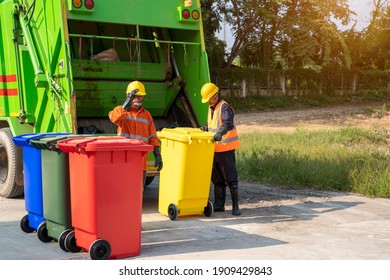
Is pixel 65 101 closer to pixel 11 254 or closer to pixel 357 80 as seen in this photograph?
pixel 11 254

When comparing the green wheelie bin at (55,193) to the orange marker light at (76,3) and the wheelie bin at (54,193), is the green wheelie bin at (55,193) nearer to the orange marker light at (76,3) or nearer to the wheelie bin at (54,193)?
the wheelie bin at (54,193)

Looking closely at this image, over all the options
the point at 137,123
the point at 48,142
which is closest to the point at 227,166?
the point at 137,123

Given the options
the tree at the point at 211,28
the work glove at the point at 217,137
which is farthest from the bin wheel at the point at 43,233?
the tree at the point at 211,28

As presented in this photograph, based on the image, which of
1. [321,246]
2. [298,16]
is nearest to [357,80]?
[298,16]

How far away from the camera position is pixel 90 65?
9.00m

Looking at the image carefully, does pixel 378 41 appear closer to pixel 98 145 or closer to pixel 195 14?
pixel 195 14

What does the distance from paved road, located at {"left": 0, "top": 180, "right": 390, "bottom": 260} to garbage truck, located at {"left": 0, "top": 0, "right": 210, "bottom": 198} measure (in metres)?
1.22

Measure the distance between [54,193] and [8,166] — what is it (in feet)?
10.7

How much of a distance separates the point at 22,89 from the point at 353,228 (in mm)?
4713

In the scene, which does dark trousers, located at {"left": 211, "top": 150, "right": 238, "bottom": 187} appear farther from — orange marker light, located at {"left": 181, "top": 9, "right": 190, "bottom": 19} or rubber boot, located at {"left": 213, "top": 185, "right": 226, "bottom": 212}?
orange marker light, located at {"left": 181, "top": 9, "right": 190, "bottom": 19}

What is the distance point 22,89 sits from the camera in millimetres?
8922

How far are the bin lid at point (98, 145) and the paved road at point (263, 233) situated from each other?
93 cm

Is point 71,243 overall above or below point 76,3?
below

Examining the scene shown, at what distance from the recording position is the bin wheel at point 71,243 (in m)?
5.79
